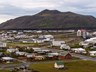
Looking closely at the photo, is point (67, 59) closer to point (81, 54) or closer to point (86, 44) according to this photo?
point (81, 54)

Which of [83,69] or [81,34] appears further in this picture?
[81,34]

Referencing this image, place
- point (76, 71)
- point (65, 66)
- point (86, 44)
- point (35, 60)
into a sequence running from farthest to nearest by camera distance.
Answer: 1. point (86, 44)
2. point (35, 60)
3. point (65, 66)
4. point (76, 71)

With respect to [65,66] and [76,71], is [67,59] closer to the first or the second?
[65,66]

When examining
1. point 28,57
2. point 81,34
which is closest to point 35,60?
point 28,57

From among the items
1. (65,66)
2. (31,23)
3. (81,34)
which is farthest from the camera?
(31,23)

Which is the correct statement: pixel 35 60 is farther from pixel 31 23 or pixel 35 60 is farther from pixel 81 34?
pixel 31 23

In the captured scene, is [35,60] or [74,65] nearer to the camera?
[74,65]

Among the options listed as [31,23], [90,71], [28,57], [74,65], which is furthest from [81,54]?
[31,23]

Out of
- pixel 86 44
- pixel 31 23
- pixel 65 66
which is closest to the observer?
pixel 65 66

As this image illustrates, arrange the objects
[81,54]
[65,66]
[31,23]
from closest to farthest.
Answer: [65,66] → [81,54] → [31,23]
